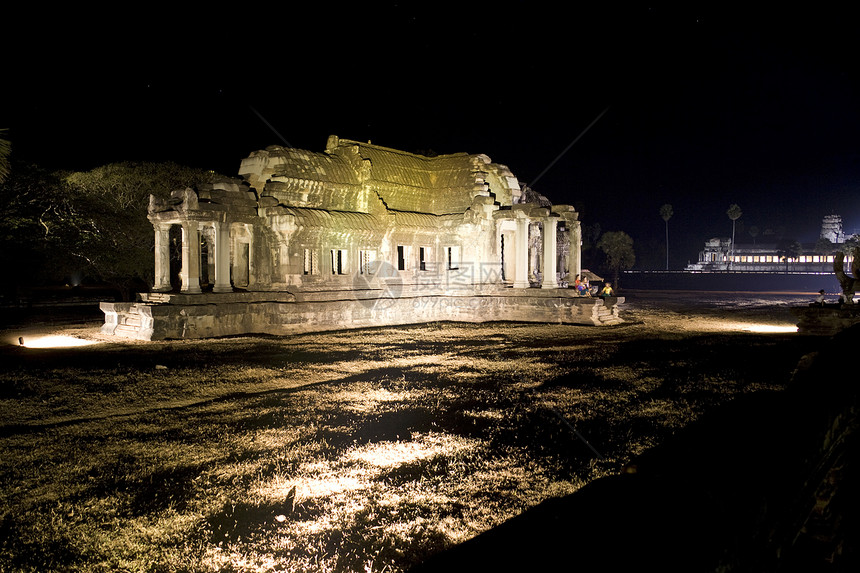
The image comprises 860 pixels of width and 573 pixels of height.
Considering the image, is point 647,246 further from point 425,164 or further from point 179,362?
point 179,362

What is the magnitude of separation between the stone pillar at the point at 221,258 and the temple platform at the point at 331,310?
63 cm

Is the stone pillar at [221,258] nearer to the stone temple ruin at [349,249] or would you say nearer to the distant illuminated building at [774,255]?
the stone temple ruin at [349,249]

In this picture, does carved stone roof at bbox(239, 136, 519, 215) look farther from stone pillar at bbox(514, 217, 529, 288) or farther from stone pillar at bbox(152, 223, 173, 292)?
stone pillar at bbox(152, 223, 173, 292)

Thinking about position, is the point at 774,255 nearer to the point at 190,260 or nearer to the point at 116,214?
the point at 116,214

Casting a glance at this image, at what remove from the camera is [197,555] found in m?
3.70

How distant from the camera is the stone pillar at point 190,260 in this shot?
52.5 ft

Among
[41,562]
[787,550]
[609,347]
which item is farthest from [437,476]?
[609,347]

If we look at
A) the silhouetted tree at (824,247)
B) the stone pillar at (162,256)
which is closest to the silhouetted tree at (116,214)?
the stone pillar at (162,256)

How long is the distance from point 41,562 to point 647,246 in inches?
4292

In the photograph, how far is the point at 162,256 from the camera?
1727cm

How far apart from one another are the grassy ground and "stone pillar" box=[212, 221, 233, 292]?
179 inches

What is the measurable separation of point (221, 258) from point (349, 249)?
15.0ft

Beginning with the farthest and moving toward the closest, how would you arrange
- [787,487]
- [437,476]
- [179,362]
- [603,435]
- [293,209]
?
[293,209] < [179,362] < [603,435] < [437,476] < [787,487]

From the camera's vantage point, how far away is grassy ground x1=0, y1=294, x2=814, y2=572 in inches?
155
